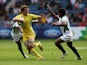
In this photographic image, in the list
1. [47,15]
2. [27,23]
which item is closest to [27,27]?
[27,23]

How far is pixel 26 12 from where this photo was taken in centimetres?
2147

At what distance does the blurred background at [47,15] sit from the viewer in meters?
40.8

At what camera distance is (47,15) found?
139 feet

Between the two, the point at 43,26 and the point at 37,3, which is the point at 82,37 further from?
the point at 37,3

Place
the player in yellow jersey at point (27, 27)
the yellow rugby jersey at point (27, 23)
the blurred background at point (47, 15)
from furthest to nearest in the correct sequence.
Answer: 1. the blurred background at point (47, 15)
2. the yellow rugby jersey at point (27, 23)
3. the player in yellow jersey at point (27, 27)

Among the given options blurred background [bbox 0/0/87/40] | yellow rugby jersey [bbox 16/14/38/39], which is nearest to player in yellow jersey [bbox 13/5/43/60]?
yellow rugby jersey [bbox 16/14/38/39]

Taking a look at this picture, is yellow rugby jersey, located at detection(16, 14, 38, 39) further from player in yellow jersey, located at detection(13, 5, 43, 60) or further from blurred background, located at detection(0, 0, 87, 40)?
blurred background, located at detection(0, 0, 87, 40)

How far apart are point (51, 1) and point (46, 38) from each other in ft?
14.7

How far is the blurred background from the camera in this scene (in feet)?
134

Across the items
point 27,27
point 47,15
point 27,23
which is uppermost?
point 27,23

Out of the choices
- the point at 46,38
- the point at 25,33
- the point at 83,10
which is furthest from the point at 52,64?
the point at 83,10

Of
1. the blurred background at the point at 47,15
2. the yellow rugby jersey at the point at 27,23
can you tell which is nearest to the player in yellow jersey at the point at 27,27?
the yellow rugby jersey at the point at 27,23

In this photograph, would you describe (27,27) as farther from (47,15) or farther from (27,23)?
(47,15)

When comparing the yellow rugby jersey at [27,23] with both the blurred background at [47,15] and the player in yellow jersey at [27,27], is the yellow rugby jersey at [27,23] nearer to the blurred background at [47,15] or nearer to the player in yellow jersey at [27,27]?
the player in yellow jersey at [27,27]
